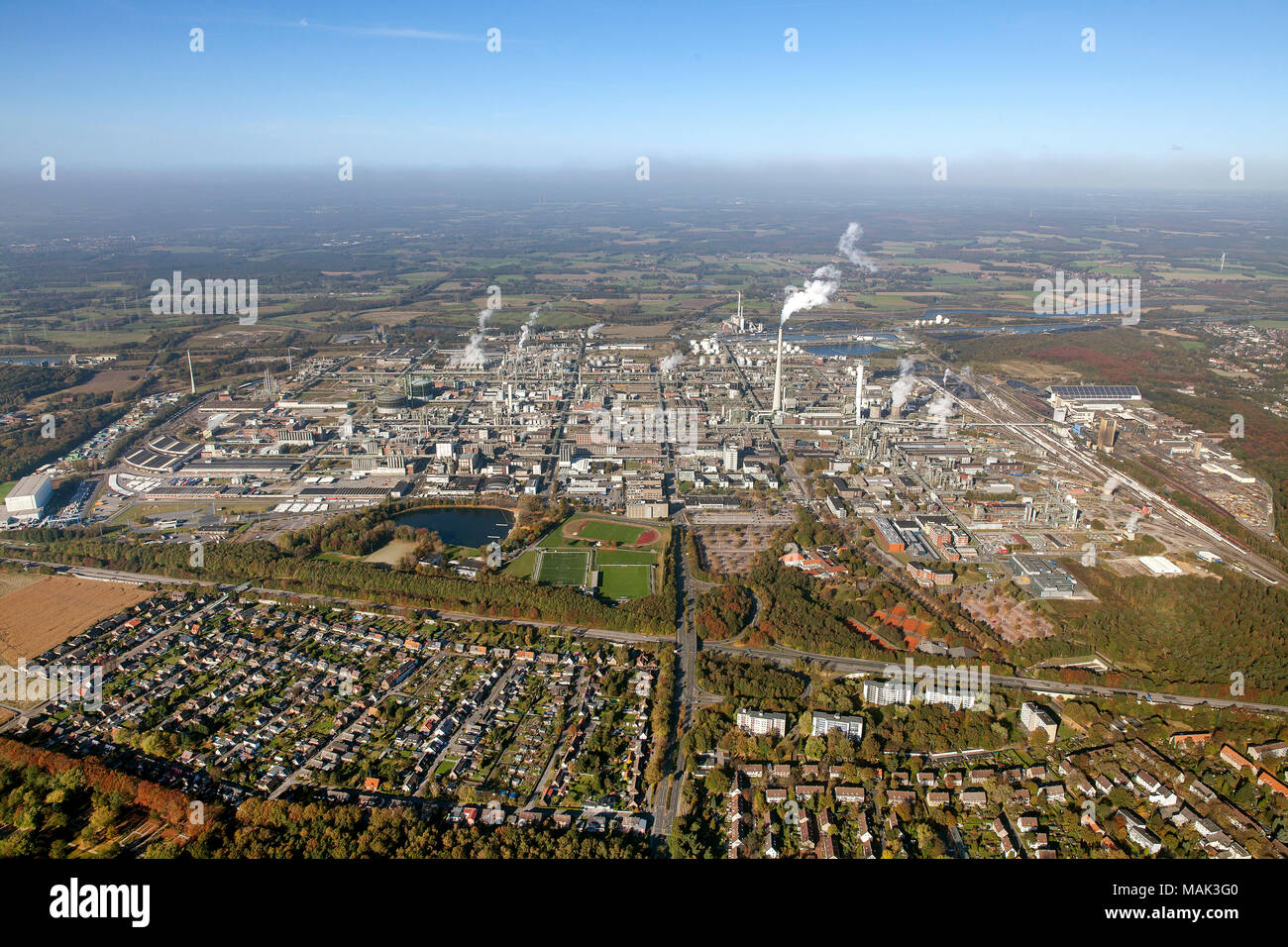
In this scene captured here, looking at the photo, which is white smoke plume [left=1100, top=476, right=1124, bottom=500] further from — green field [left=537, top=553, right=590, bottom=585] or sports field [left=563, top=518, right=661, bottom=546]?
green field [left=537, top=553, right=590, bottom=585]

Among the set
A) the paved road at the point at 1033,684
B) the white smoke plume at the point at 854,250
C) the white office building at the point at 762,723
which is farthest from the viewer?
the white smoke plume at the point at 854,250

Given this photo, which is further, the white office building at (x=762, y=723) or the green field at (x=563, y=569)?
the green field at (x=563, y=569)

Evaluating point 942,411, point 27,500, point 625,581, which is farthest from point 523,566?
point 942,411

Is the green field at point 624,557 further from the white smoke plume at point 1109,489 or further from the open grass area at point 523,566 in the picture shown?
the white smoke plume at point 1109,489

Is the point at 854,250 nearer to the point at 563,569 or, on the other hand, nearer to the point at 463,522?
the point at 463,522

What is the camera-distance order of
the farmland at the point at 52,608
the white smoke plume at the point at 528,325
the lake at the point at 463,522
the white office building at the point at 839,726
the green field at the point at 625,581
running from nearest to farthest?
the white office building at the point at 839,726 < the farmland at the point at 52,608 < the green field at the point at 625,581 < the lake at the point at 463,522 < the white smoke plume at the point at 528,325

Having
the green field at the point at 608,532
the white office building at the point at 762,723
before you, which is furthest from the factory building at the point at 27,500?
the white office building at the point at 762,723
